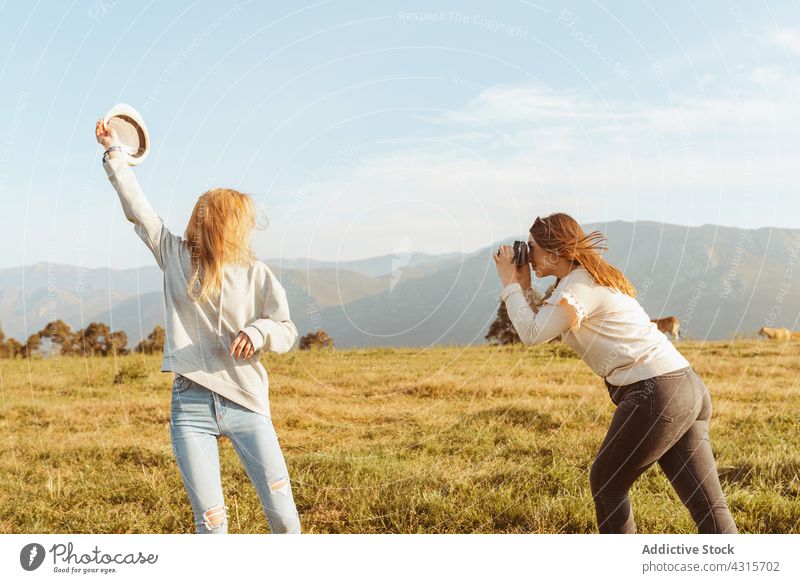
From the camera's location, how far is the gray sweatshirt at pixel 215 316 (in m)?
3.68

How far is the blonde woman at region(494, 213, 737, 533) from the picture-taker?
3686 mm

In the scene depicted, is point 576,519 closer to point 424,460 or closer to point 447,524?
point 447,524

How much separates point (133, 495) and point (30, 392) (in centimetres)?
560

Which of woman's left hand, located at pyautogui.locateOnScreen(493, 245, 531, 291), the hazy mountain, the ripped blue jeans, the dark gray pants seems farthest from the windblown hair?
the hazy mountain

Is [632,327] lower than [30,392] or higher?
higher

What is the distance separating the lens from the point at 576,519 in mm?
5008

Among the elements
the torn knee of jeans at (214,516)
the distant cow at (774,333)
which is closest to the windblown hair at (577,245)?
the torn knee of jeans at (214,516)

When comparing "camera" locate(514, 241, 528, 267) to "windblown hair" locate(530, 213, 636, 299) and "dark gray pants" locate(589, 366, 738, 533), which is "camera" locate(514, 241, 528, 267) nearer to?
"windblown hair" locate(530, 213, 636, 299)

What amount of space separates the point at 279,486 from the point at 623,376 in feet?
5.95

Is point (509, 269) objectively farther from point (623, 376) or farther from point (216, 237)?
point (216, 237)

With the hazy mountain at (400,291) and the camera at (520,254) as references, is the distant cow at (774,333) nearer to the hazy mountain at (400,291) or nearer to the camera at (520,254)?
the hazy mountain at (400,291)

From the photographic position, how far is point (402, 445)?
7.21 metres
